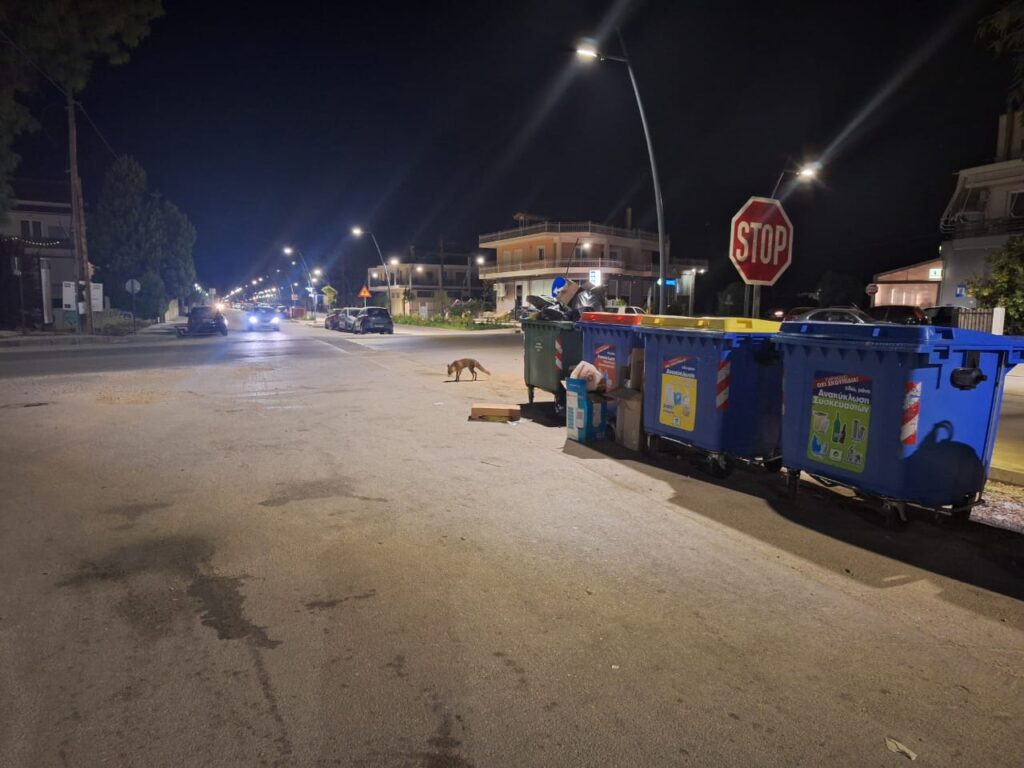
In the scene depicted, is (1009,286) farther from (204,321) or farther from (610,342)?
(204,321)

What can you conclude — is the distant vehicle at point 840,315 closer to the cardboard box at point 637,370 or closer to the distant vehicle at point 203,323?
the cardboard box at point 637,370

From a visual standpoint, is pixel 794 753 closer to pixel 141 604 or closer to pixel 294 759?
pixel 294 759

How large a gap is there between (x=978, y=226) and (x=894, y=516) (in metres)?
29.0

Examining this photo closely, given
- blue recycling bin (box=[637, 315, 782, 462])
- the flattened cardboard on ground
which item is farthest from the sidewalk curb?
the flattened cardboard on ground

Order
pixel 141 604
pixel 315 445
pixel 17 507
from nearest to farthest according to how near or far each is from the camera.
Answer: pixel 141 604
pixel 17 507
pixel 315 445

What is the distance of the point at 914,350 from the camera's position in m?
4.80

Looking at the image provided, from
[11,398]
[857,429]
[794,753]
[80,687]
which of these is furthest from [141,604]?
[11,398]

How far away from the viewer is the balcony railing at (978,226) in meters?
26.1

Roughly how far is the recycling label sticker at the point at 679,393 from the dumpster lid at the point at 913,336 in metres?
1.59

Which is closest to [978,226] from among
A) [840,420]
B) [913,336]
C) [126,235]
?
[840,420]

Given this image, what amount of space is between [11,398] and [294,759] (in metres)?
12.7

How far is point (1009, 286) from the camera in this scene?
17719 millimetres

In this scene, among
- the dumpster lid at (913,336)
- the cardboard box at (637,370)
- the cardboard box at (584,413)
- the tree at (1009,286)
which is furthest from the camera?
the tree at (1009,286)

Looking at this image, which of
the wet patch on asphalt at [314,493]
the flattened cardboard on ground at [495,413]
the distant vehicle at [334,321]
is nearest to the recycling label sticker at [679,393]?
the flattened cardboard on ground at [495,413]
